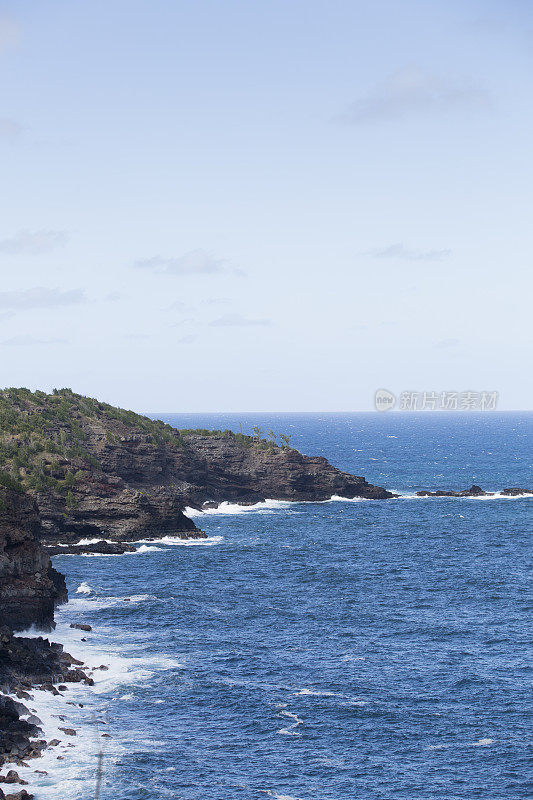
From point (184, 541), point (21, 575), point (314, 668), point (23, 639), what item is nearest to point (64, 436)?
point (184, 541)

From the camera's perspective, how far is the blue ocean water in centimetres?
5312

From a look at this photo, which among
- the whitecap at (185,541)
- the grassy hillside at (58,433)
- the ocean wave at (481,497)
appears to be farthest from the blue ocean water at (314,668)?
the ocean wave at (481,497)

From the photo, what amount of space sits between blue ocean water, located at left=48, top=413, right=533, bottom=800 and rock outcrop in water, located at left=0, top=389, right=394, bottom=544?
8.79 m

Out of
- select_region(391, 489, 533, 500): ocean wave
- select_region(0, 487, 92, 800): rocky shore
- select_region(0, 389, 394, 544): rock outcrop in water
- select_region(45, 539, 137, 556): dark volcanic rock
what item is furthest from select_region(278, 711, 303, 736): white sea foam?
select_region(391, 489, 533, 500): ocean wave

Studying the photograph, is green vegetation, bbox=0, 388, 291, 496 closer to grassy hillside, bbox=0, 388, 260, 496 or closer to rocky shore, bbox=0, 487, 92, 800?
grassy hillside, bbox=0, 388, 260, 496

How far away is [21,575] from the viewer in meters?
78.6

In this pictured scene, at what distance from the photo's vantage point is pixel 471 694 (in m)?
65.8

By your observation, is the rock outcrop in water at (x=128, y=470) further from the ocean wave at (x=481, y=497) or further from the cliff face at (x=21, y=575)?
the cliff face at (x=21, y=575)

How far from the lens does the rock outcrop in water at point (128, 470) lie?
417 ft

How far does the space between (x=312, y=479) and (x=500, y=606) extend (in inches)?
3261

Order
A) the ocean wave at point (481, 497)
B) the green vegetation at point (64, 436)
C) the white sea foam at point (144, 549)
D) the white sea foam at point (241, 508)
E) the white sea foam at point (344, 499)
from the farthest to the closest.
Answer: the ocean wave at point (481, 497) < the white sea foam at point (344, 499) < the white sea foam at point (241, 508) < the green vegetation at point (64, 436) < the white sea foam at point (144, 549)

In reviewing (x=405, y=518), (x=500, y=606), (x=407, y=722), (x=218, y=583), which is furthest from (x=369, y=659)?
(x=405, y=518)

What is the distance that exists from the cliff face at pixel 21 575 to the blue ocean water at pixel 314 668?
17.1 feet

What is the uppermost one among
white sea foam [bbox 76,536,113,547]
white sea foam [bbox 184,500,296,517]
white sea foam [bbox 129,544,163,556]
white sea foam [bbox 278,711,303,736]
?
white sea foam [bbox 184,500,296,517]
